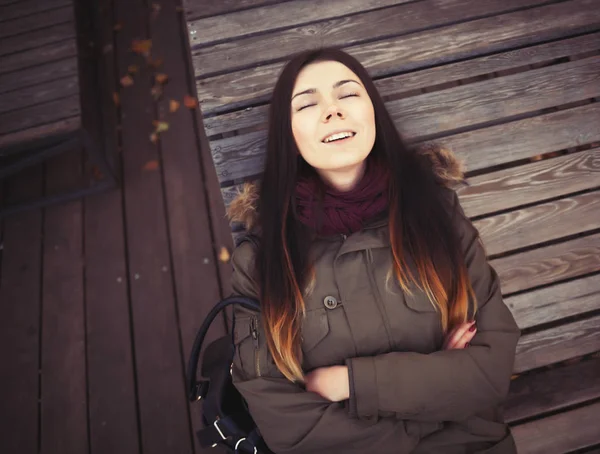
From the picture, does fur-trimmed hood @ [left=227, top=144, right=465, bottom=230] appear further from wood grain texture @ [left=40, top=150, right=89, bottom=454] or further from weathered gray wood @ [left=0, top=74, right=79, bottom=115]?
weathered gray wood @ [left=0, top=74, right=79, bottom=115]

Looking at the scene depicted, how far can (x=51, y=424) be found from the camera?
2.21 meters

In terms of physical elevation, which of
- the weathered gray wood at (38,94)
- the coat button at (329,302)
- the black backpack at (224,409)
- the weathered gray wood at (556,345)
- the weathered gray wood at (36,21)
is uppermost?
the weathered gray wood at (36,21)

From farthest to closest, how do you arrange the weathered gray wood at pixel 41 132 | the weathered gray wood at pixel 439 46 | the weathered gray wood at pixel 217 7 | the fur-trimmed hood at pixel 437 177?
the weathered gray wood at pixel 41 132 < the weathered gray wood at pixel 217 7 < the weathered gray wood at pixel 439 46 < the fur-trimmed hood at pixel 437 177

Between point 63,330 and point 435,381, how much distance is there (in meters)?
1.97

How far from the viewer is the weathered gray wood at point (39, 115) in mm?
2445

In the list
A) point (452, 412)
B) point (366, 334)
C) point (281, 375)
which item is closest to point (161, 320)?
point (281, 375)

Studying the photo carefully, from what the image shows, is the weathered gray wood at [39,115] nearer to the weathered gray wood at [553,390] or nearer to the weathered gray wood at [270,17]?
the weathered gray wood at [270,17]

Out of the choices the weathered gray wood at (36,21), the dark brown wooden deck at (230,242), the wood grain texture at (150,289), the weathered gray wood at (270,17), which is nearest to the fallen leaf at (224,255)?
the dark brown wooden deck at (230,242)

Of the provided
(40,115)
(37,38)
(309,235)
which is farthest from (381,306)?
(37,38)

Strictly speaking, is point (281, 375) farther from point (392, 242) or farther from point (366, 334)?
point (392, 242)

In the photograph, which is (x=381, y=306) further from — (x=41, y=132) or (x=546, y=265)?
(x=41, y=132)

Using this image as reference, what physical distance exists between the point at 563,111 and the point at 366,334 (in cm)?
135

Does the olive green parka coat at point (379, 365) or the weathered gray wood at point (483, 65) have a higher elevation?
the weathered gray wood at point (483, 65)

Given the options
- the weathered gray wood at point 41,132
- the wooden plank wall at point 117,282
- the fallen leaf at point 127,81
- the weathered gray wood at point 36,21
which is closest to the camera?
the wooden plank wall at point 117,282
